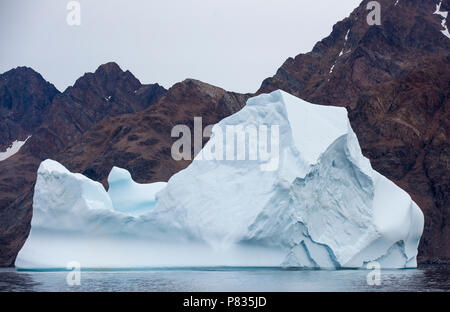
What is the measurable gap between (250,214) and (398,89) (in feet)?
169

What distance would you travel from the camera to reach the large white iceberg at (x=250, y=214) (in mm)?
26781

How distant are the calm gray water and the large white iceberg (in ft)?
2.25

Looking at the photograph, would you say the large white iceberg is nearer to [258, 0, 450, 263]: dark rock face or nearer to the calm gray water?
the calm gray water

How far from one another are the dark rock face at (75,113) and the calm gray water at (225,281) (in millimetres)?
69220

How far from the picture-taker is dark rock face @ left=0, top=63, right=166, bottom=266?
101438mm

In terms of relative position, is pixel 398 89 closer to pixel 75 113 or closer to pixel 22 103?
pixel 75 113

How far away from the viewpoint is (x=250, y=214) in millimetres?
26750

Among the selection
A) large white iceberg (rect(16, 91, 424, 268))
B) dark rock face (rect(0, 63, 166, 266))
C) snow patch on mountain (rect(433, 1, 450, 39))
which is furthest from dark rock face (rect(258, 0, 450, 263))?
large white iceberg (rect(16, 91, 424, 268))

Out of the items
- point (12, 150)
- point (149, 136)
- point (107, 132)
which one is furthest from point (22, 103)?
point (149, 136)

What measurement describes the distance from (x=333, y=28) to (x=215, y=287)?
84650mm

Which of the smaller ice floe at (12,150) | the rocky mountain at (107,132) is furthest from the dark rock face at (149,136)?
the smaller ice floe at (12,150)

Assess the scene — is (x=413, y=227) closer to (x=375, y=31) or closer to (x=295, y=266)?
(x=295, y=266)

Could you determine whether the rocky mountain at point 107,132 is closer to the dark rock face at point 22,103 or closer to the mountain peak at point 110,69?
the mountain peak at point 110,69
